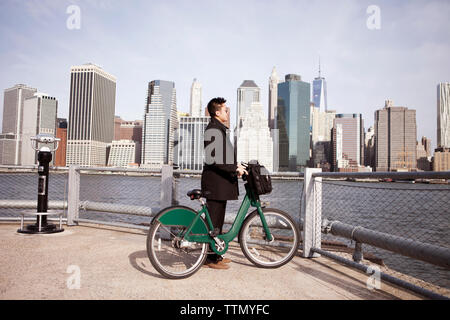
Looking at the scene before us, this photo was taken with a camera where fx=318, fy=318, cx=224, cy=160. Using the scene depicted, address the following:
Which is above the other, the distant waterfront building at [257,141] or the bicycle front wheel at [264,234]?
the distant waterfront building at [257,141]

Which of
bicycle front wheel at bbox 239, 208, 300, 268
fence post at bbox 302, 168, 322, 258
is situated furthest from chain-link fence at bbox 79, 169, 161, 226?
fence post at bbox 302, 168, 322, 258

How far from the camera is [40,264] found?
3.66 metres

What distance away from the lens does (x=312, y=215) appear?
4.35 m

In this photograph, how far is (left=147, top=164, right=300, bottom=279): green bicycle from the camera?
3211mm

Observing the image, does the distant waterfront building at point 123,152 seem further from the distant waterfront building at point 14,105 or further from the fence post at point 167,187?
the fence post at point 167,187

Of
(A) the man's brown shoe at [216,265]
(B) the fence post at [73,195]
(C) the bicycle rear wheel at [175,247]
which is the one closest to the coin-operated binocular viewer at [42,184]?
(B) the fence post at [73,195]

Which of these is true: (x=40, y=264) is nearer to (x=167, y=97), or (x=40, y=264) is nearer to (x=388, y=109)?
(x=388, y=109)

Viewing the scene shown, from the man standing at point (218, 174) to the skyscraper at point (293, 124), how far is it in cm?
15216

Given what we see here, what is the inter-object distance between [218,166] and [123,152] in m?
150

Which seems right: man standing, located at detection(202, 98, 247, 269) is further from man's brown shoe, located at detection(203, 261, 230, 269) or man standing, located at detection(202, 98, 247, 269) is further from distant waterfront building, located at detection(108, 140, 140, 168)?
distant waterfront building, located at detection(108, 140, 140, 168)

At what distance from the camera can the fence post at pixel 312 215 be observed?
430cm

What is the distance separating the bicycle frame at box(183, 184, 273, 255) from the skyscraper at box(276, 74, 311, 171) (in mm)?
151981
